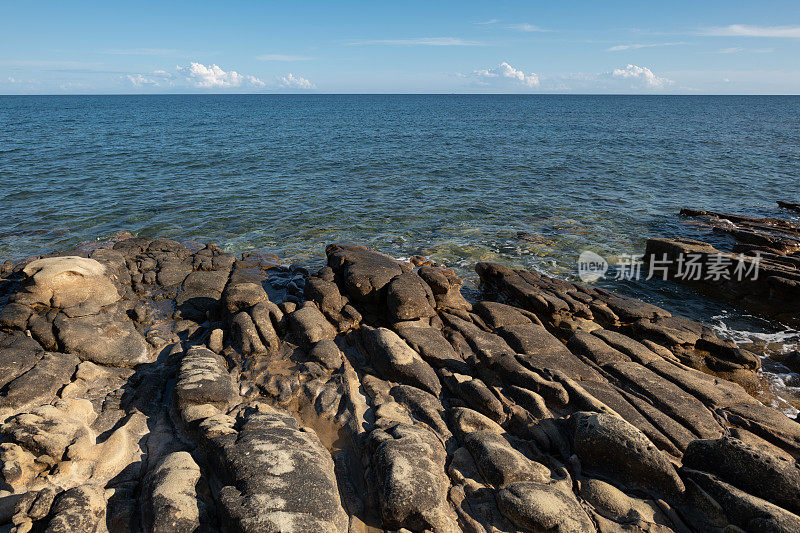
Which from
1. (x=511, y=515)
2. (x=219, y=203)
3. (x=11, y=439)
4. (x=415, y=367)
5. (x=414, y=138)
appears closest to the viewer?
(x=511, y=515)

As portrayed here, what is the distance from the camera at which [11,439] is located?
7.76 m

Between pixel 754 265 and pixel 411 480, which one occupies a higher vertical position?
pixel 754 265

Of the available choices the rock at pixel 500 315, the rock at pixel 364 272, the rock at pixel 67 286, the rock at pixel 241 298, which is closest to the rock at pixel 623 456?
the rock at pixel 500 315

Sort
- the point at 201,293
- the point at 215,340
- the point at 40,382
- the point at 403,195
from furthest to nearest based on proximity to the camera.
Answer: the point at 403,195
the point at 201,293
the point at 215,340
the point at 40,382

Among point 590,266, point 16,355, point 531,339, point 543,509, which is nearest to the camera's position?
point 543,509

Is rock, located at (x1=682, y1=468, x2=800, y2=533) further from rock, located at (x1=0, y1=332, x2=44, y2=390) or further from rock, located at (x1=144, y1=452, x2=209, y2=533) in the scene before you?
rock, located at (x1=0, y1=332, x2=44, y2=390)

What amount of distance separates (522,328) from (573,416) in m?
4.19

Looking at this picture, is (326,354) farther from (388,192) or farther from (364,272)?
(388,192)

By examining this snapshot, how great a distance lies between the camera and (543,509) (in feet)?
21.6

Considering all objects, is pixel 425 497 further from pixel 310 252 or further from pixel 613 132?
pixel 613 132

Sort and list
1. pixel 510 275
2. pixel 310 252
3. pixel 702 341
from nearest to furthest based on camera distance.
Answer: pixel 702 341
pixel 510 275
pixel 310 252

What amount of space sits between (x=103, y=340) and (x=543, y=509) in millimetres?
11252

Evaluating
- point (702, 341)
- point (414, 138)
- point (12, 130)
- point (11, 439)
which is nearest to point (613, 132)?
point (414, 138)

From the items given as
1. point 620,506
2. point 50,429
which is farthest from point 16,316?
point 620,506
